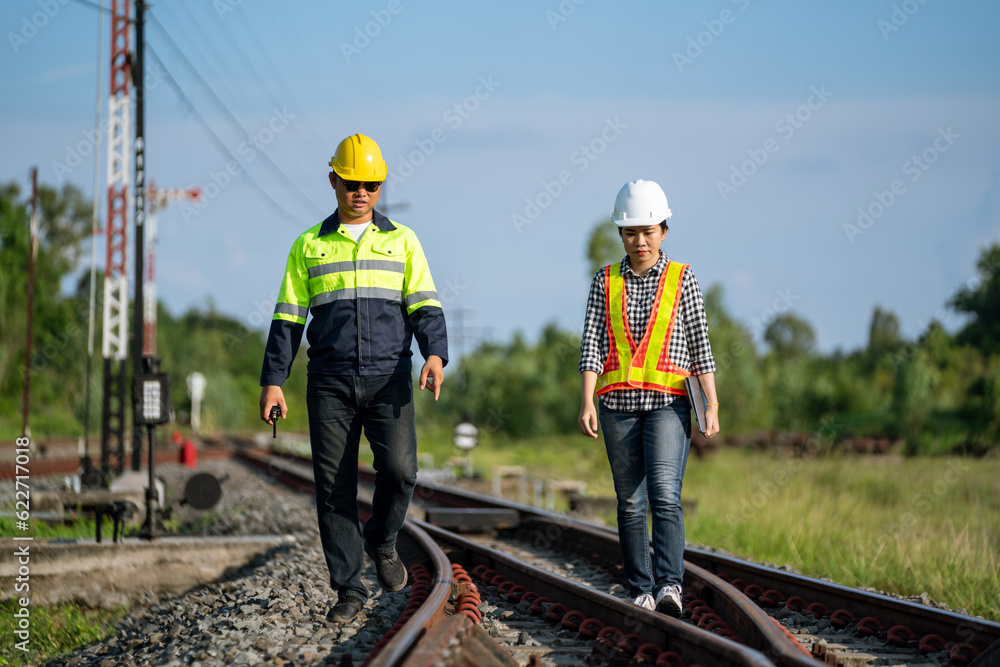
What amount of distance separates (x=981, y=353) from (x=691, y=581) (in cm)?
4357

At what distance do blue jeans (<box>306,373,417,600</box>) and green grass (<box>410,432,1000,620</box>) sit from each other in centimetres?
324

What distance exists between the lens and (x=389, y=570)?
4.62m

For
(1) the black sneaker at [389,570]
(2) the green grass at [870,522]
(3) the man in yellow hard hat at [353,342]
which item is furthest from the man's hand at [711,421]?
(2) the green grass at [870,522]

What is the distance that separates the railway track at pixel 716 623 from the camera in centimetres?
334

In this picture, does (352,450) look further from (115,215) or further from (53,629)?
(115,215)

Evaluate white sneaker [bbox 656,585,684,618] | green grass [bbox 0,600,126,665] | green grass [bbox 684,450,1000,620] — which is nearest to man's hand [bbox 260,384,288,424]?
white sneaker [bbox 656,585,684,618]

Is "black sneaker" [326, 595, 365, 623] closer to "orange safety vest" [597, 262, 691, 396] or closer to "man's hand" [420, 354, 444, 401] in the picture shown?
"man's hand" [420, 354, 444, 401]

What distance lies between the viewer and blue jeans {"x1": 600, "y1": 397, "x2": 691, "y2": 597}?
14.6ft

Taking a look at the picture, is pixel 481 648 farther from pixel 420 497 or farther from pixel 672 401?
pixel 420 497

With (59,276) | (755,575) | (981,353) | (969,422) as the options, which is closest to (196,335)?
(59,276)

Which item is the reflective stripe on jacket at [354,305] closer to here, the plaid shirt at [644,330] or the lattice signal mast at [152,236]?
the plaid shirt at [644,330]

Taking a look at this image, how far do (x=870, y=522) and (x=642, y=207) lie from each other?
6.20m

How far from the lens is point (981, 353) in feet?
142

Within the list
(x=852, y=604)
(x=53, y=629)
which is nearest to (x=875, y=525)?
(x=852, y=604)
